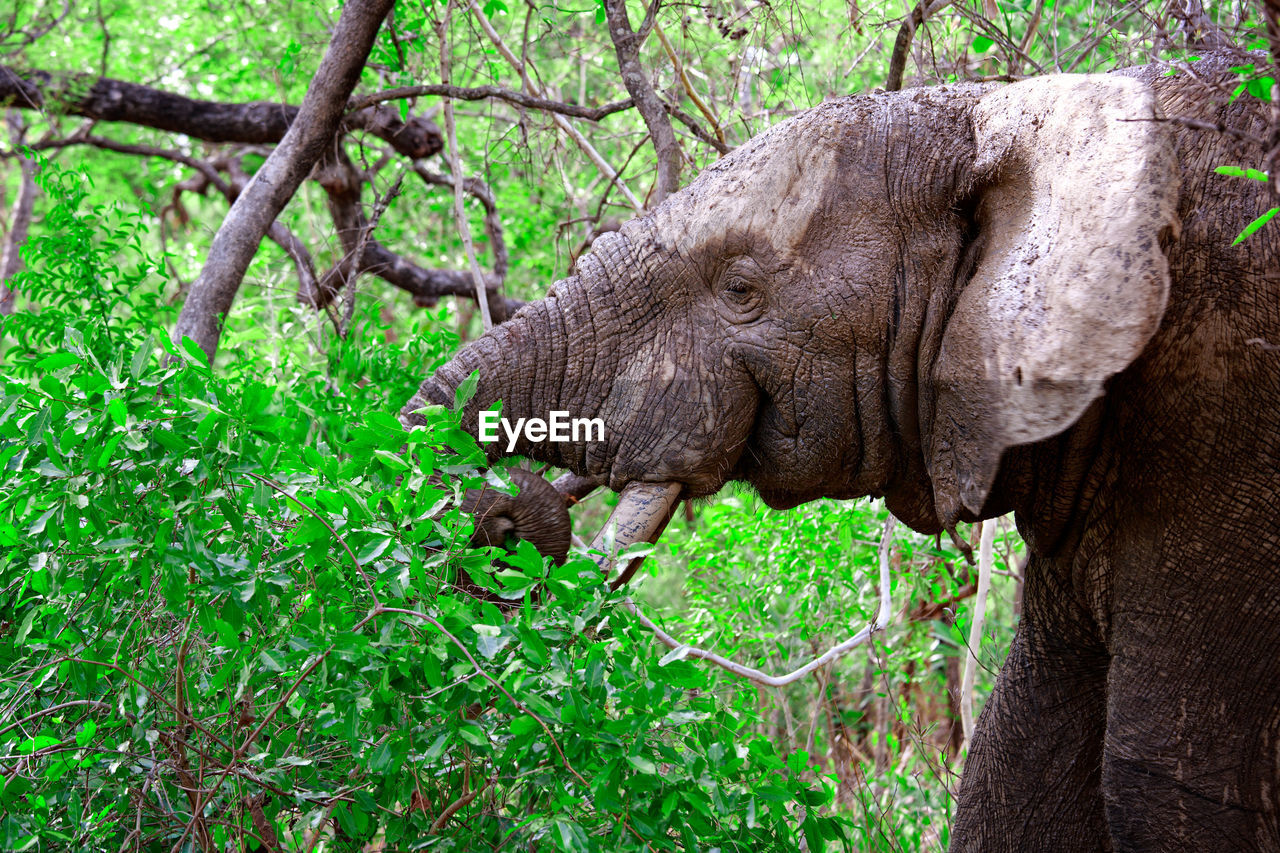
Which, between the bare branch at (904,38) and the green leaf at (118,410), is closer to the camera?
the green leaf at (118,410)

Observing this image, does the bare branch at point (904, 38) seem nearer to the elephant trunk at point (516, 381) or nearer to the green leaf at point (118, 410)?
the elephant trunk at point (516, 381)

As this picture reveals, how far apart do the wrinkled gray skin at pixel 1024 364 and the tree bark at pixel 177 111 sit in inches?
141

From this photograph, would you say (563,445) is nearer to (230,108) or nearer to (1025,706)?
(1025,706)

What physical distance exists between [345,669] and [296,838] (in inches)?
29.1

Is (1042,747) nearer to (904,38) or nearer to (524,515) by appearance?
(524,515)

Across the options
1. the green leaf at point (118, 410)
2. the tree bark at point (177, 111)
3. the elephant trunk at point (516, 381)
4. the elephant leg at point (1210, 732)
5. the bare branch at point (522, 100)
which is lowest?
the elephant leg at point (1210, 732)

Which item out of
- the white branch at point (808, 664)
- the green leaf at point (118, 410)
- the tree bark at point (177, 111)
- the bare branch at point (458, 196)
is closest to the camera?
the green leaf at point (118, 410)

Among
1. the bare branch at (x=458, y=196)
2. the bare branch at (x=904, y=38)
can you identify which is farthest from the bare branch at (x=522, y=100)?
the bare branch at (x=904, y=38)

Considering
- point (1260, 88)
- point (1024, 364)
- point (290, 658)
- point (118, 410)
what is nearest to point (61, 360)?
point (118, 410)

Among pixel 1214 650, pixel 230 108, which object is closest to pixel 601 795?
pixel 1214 650

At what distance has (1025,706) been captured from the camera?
3225 millimetres

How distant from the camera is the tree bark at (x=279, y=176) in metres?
4.27

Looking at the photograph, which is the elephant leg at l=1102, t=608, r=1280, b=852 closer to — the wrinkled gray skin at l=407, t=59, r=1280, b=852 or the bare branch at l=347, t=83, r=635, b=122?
the wrinkled gray skin at l=407, t=59, r=1280, b=852

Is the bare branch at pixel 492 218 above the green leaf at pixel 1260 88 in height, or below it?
below
